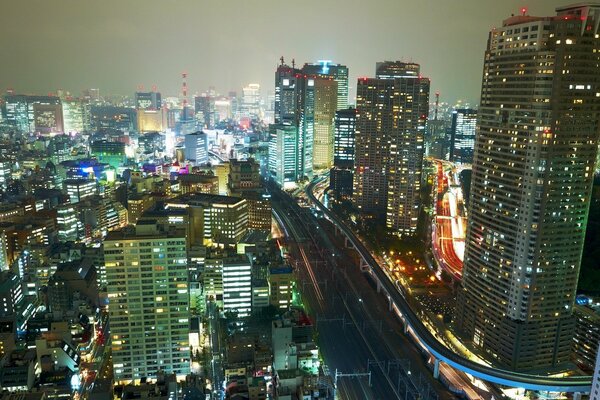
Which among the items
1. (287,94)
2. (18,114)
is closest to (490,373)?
(287,94)

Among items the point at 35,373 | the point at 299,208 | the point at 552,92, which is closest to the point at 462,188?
the point at 299,208

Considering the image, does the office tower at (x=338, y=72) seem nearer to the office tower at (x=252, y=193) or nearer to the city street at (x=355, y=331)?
the office tower at (x=252, y=193)

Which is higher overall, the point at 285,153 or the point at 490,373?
the point at 285,153

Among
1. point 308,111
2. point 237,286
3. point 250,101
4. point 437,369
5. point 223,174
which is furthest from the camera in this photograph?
point 250,101

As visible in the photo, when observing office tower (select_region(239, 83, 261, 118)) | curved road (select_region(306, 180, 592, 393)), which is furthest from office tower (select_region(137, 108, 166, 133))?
curved road (select_region(306, 180, 592, 393))

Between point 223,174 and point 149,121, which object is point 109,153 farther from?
point 149,121

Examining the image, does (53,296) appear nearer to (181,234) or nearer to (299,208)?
(181,234)
